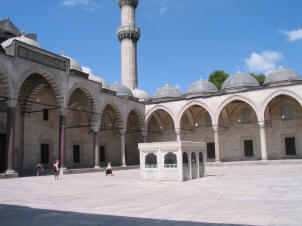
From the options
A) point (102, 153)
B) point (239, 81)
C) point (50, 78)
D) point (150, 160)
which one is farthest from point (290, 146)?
point (50, 78)

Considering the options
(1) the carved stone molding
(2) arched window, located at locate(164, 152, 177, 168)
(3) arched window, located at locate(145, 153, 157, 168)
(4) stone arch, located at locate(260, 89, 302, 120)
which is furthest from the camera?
(1) the carved stone molding

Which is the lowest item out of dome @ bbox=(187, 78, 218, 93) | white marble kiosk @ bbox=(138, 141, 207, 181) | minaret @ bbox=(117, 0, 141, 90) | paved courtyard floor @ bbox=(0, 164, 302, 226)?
paved courtyard floor @ bbox=(0, 164, 302, 226)

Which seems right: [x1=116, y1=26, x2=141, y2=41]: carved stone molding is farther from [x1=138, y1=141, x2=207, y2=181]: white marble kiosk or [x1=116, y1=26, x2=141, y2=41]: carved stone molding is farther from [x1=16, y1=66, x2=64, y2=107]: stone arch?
[x1=138, y1=141, x2=207, y2=181]: white marble kiosk

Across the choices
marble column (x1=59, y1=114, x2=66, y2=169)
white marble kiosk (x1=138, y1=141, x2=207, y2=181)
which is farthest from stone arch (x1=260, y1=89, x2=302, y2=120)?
marble column (x1=59, y1=114, x2=66, y2=169)

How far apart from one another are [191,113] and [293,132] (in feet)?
28.6

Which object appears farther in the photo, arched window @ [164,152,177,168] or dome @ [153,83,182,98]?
dome @ [153,83,182,98]

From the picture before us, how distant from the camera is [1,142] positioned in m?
17.8

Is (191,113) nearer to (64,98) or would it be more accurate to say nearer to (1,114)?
(64,98)

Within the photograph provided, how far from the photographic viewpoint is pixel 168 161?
11.2 metres

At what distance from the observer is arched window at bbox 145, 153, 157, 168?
1143 centimetres

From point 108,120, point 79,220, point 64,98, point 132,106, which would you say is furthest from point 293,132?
point 79,220

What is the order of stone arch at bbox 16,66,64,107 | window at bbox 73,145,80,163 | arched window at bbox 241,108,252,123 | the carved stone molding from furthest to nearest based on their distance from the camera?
the carved stone molding → arched window at bbox 241,108,252,123 → window at bbox 73,145,80,163 → stone arch at bbox 16,66,64,107

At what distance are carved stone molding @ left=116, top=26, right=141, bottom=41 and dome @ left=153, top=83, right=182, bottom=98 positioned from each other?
7.27 meters

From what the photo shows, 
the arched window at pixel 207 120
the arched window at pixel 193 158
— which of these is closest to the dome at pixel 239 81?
the arched window at pixel 207 120
